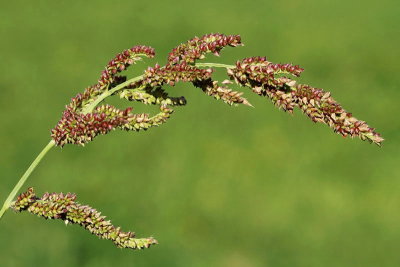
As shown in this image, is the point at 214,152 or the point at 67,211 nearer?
the point at 67,211

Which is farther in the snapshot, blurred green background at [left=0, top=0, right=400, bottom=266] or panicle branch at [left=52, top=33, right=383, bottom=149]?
blurred green background at [left=0, top=0, right=400, bottom=266]

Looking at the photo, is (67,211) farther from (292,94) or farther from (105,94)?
(292,94)

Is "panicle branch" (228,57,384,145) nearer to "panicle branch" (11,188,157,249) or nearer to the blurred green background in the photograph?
"panicle branch" (11,188,157,249)

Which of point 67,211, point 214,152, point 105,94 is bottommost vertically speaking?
point 67,211

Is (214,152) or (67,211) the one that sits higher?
(214,152)

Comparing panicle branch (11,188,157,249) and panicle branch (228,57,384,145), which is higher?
panicle branch (228,57,384,145)

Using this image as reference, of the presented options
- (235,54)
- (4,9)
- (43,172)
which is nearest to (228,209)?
(43,172)

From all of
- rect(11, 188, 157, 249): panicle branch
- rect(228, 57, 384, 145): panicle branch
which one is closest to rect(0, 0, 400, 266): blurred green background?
rect(11, 188, 157, 249): panicle branch

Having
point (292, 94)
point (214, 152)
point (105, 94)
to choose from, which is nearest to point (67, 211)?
point (105, 94)

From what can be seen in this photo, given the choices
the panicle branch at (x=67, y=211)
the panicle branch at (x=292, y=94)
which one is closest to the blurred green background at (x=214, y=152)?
the panicle branch at (x=67, y=211)
